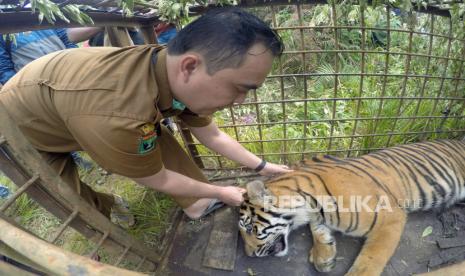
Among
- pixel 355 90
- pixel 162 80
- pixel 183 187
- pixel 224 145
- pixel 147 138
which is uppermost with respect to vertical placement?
pixel 162 80

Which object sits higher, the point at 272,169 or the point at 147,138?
the point at 147,138

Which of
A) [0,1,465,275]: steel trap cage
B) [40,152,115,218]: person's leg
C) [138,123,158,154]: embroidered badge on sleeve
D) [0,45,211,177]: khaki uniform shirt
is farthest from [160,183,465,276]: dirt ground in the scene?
[138,123,158,154]: embroidered badge on sleeve

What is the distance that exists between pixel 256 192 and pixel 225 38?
0.92 metres

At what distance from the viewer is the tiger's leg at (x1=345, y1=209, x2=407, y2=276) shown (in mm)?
1701

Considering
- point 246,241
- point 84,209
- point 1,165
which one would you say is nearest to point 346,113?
point 246,241

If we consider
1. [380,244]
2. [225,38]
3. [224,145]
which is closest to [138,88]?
[225,38]

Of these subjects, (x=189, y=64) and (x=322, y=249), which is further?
(x=322, y=249)

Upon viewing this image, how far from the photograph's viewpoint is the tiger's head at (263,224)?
5.93 feet

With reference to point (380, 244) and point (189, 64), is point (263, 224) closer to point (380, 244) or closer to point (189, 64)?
point (380, 244)

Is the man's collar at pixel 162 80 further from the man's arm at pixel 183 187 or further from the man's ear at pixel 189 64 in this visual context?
the man's arm at pixel 183 187

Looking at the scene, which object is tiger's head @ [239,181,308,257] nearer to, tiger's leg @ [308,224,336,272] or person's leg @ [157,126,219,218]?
tiger's leg @ [308,224,336,272]

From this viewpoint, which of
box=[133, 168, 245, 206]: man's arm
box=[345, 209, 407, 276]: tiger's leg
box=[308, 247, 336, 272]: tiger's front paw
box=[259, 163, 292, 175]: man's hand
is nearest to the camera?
box=[133, 168, 245, 206]: man's arm

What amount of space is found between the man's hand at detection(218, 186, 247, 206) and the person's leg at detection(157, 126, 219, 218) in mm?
327

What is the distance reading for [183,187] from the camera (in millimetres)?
1556
